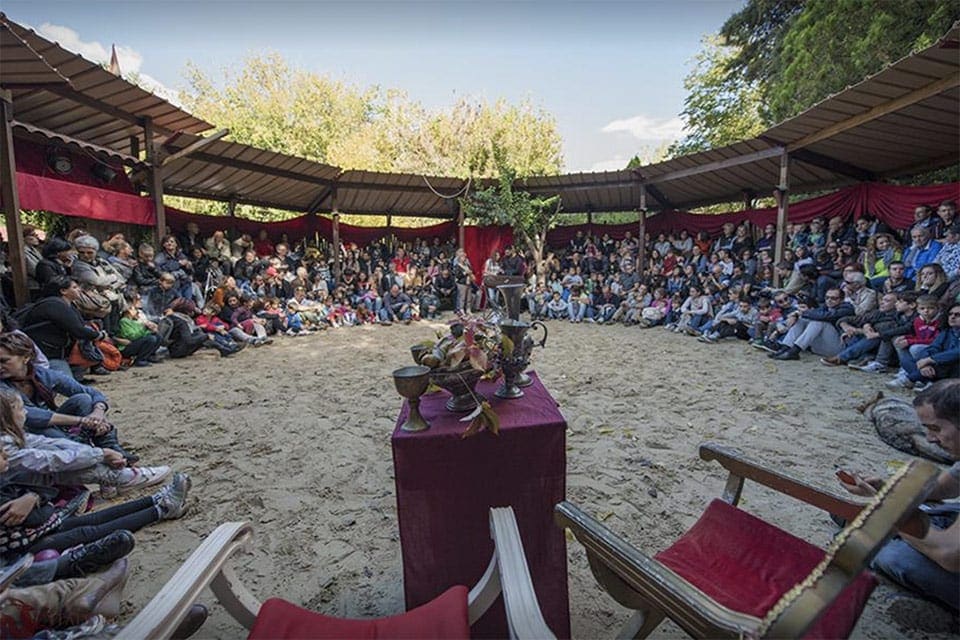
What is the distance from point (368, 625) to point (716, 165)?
9141mm

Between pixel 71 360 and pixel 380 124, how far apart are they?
20.3 metres

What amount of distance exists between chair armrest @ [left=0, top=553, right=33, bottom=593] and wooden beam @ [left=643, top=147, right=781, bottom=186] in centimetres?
913

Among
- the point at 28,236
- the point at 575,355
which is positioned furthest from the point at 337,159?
the point at 575,355

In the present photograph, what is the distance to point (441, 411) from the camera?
1674 mm

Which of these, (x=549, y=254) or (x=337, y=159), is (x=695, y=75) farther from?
(x=337, y=159)

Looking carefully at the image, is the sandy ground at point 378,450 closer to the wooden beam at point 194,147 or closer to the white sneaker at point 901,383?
the white sneaker at point 901,383

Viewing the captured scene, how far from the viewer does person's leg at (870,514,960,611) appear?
150 cm

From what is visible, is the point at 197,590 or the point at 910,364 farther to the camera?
the point at 910,364

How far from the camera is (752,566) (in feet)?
4.33

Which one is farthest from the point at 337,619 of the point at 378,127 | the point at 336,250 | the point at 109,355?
the point at 378,127

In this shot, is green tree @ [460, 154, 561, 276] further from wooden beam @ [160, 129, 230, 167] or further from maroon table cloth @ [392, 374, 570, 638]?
maroon table cloth @ [392, 374, 570, 638]

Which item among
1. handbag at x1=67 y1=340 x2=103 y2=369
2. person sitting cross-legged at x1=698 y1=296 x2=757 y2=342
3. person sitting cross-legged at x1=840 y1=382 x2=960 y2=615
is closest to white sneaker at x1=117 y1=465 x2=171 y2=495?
handbag at x1=67 y1=340 x2=103 y2=369

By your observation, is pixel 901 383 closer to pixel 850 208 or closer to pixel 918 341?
pixel 918 341

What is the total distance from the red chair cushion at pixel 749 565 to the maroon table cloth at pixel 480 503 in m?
0.40
